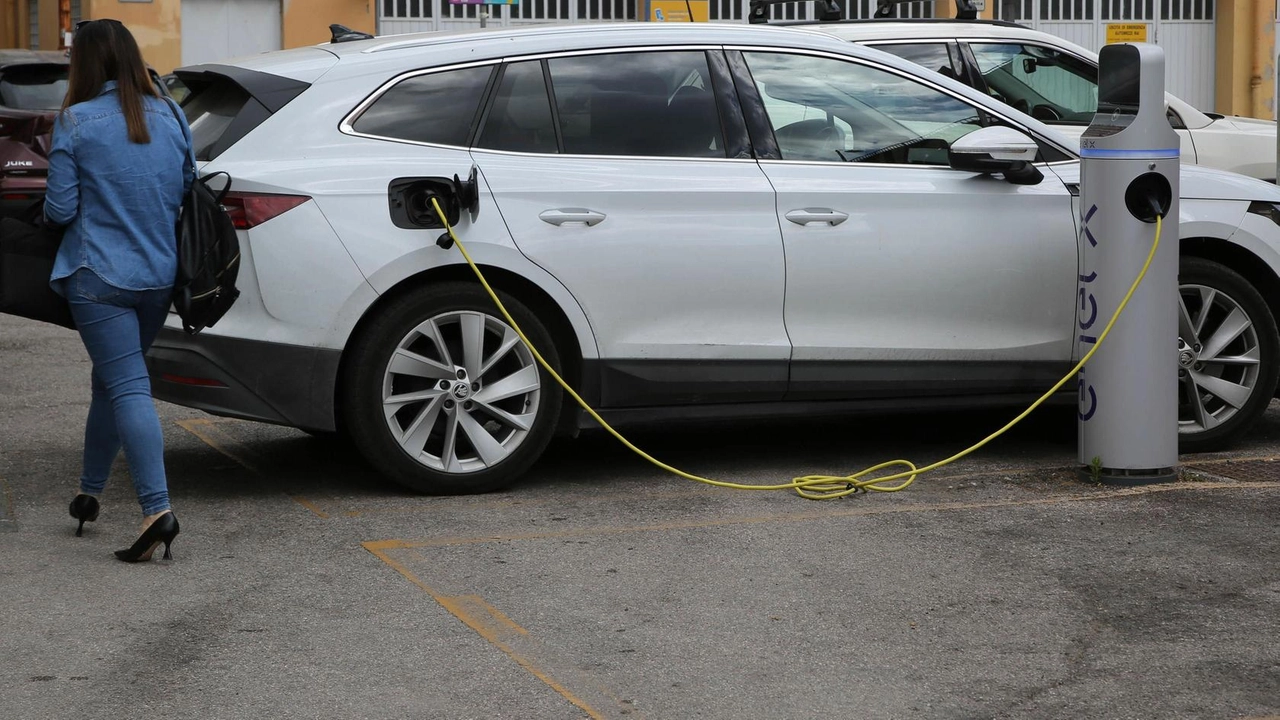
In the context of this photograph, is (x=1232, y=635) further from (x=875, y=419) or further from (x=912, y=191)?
(x=875, y=419)

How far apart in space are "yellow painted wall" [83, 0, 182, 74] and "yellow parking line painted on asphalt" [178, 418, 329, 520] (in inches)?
517

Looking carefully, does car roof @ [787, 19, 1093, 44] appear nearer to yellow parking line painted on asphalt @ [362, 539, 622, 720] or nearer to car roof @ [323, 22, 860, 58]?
car roof @ [323, 22, 860, 58]

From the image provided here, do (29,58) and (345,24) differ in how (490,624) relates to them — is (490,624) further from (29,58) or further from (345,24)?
(345,24)

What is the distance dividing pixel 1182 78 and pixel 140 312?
2091 centimetres

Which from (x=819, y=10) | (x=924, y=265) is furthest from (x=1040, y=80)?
(x=924, y=265)

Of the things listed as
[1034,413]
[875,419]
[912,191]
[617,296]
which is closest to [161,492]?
[617,296]

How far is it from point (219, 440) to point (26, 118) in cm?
737

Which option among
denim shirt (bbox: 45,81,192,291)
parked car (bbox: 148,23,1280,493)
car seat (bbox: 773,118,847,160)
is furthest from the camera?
car seat (bbox: 773,118,847,160)

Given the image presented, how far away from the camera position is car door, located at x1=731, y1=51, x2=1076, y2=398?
21.0ft

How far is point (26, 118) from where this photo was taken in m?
13.8

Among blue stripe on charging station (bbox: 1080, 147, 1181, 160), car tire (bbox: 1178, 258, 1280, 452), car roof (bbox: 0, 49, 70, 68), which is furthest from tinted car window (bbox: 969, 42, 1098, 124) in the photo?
car roof (bbox: 0, 49, 70, 68)

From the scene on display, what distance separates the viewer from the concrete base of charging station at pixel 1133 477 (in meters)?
6.31

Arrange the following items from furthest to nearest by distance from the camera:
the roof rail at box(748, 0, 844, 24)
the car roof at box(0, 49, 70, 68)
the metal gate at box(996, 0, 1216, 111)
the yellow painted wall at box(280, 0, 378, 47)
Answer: the metal gate at box(996, 0, 1216, 111) → the yellow painted wall at box(280, 0, 378, 47) → the car roof at box(0, 49, 70, 68) → the roof rail at box(748, 0, 844, 24)

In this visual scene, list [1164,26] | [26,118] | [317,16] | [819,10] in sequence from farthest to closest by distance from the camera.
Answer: [1164,26] < [317,16] < [26,118] < [819,10]
